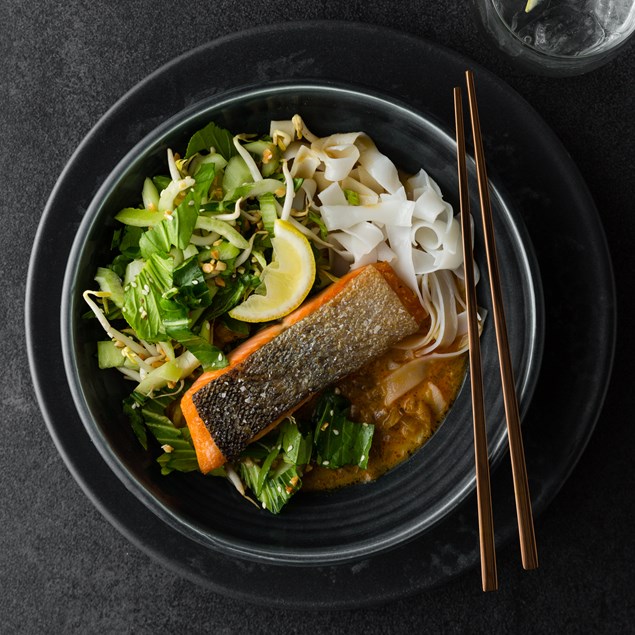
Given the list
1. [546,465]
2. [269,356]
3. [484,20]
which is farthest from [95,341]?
[484,20]

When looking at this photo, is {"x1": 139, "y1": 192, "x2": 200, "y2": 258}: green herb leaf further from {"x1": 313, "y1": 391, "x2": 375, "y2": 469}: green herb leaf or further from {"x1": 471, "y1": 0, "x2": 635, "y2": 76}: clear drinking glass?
{"x1": 471, "y1": 0, "x2": 635, "y2": 76}: clear drinking glass

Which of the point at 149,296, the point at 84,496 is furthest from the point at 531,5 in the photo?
the point at 84,496

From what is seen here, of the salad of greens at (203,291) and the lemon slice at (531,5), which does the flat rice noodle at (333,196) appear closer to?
the salad of greens at (203,291)

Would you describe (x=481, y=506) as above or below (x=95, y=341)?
below

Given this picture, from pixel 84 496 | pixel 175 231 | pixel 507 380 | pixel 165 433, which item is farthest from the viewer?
pixel 84 496

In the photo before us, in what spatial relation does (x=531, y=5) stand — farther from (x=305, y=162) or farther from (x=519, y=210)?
(x=305, y=162)

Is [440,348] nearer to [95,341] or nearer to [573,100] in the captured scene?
[573,100]
